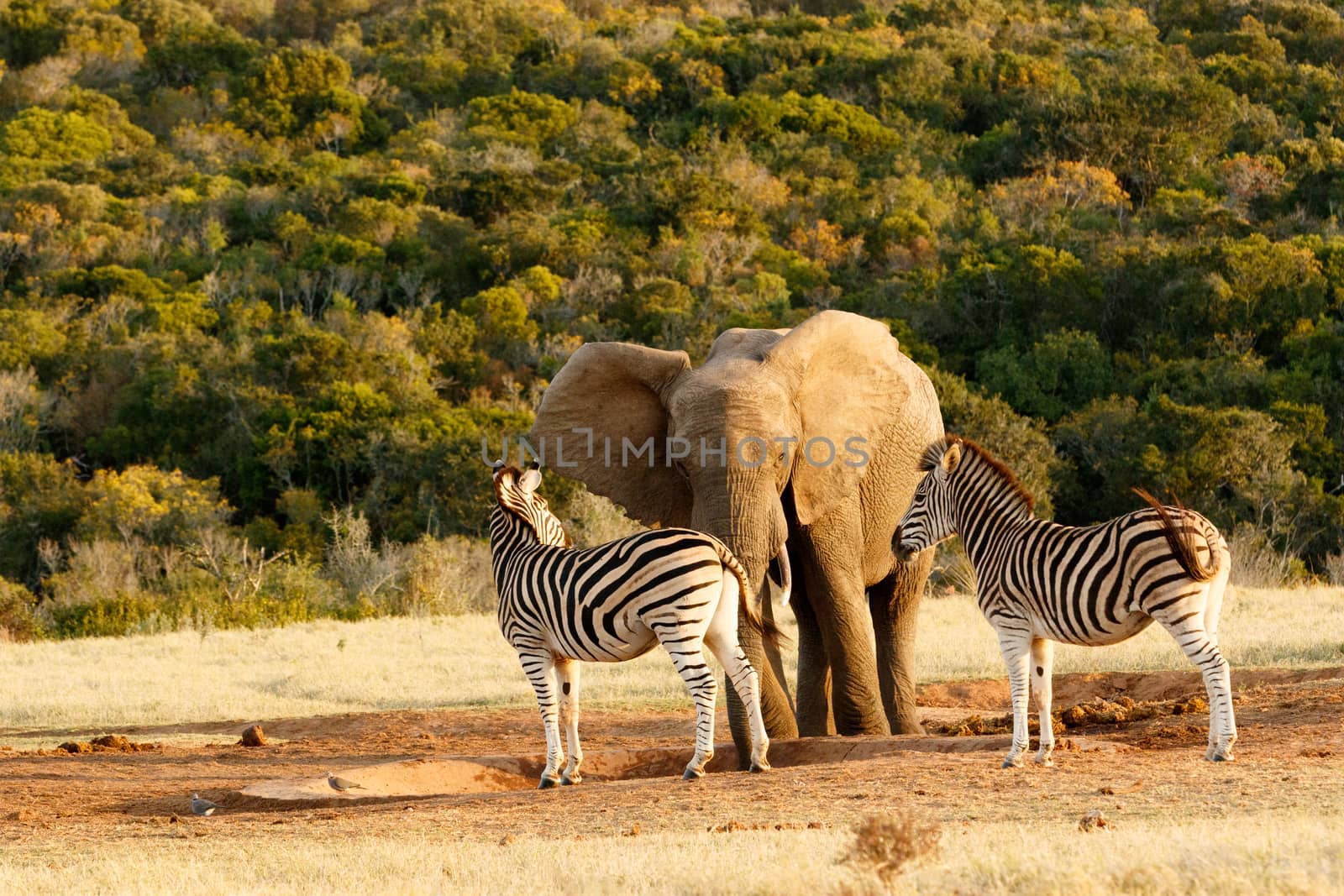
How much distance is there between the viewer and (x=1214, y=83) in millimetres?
52281

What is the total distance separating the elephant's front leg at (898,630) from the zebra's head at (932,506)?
8.48 ft

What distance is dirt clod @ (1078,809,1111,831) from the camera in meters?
8.17

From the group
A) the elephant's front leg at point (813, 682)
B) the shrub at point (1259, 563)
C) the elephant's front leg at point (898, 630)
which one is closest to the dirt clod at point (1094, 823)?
the elephant's front leg at point (813, 682)

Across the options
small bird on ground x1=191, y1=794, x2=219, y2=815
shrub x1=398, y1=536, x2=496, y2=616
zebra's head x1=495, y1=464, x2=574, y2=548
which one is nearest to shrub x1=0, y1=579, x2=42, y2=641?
shrub x1=398, y1=536, x2=496, y2=616

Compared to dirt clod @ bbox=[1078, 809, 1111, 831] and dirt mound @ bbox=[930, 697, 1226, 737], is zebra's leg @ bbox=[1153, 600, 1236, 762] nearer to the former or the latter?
dirt clod @ bbox=[1078, 809, 1111, 831]

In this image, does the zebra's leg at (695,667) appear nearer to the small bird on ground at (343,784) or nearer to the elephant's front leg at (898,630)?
the small bird on ground at (343,784)

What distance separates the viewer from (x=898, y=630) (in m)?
14.4

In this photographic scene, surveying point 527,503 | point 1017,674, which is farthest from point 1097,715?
point 527,503

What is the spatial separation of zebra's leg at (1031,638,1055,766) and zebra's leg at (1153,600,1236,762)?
0.80 metres

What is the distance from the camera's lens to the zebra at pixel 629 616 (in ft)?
35.0

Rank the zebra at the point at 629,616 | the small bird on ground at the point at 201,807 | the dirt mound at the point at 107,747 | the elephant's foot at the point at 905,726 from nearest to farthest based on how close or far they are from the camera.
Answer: the zebra at the point at 629,616 → the small bird on ground at the point at 201,807 → the elephant's foot at the point at 905,726 → the dirt mound at the point at 107,747

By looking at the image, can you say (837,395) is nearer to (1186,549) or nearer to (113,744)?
(1186,549)

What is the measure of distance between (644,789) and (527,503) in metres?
2.44

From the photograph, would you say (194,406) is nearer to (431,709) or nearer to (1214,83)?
(431,709)
